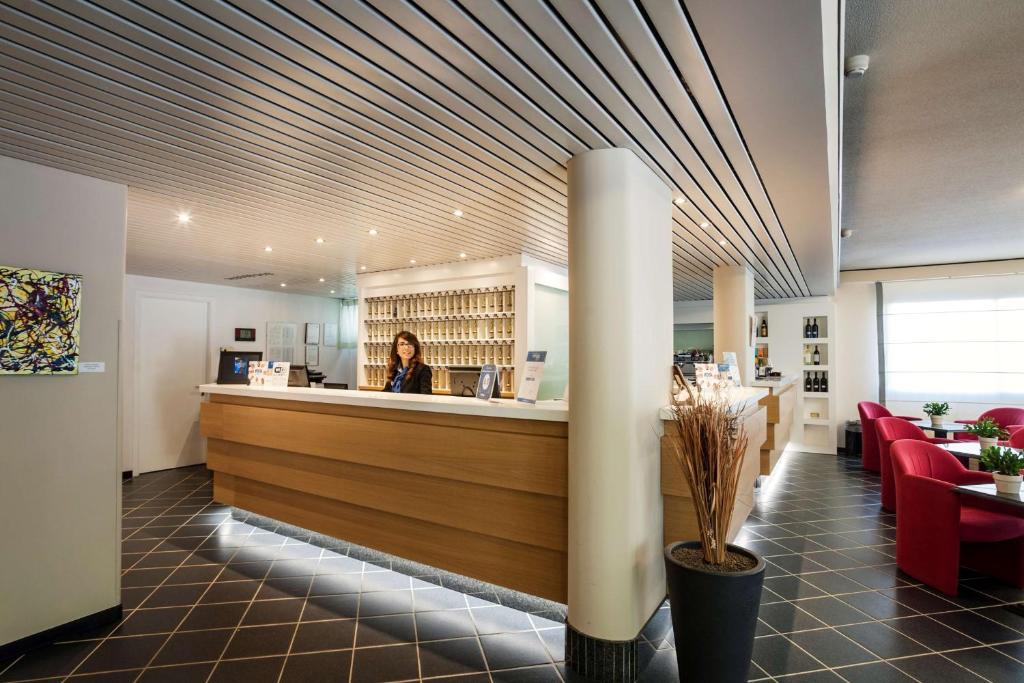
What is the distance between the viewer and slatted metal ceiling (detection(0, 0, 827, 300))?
6.12 feet

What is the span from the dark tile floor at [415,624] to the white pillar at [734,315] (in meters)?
2.54

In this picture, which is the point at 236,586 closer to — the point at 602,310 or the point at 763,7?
the point at 602,310

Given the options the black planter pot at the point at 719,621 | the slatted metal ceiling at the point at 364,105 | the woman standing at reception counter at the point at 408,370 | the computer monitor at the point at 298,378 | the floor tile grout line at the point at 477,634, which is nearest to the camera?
the slatted metal ceiling at the point at 364,105

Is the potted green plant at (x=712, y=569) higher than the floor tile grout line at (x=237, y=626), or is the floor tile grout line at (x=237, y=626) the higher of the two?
the potted green plant at (x=712, y=569)

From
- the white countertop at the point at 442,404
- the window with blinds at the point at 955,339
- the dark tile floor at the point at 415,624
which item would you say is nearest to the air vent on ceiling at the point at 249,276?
the white countertop at the point at 442,404

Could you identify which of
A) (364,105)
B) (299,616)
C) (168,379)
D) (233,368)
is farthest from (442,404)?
(168,379)

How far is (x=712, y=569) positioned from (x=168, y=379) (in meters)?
7.80

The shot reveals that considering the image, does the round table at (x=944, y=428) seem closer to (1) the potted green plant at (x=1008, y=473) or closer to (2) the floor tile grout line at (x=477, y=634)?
(1) the potted green plant at (x=1008, y=473)

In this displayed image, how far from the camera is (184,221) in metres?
4.53

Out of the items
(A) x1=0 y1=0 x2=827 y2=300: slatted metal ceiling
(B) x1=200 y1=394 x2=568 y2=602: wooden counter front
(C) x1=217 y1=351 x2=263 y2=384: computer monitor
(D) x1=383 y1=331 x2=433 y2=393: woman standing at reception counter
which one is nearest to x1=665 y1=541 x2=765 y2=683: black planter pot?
(B) x1=200 y1=394 x2=568 y2=602: wooden counter front

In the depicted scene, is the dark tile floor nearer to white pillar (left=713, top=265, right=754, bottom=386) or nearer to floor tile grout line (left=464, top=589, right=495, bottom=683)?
floor tile grout line (left=464, top=589, right=495, bottom=683)

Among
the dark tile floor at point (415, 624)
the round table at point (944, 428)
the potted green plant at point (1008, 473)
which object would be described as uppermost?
the potted green plant at point (1008, 473)

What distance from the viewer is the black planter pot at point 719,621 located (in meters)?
2.39

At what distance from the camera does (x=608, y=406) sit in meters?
2.78
